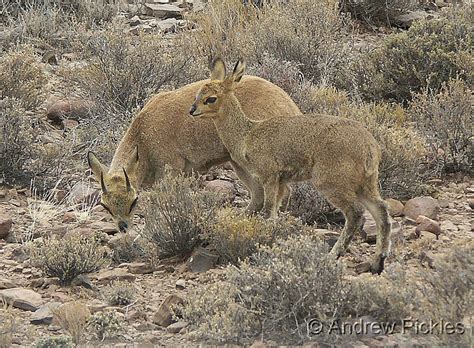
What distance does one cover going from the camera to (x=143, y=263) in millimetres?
9258

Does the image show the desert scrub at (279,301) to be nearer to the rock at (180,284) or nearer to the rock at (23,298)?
the rock at (180,284)

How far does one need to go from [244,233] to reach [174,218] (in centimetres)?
84

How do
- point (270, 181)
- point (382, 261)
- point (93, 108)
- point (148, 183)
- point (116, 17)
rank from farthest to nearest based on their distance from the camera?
1. point (116, 17)
2. point (93, 108)
3. point (148, 183)
4. point (270, 181)
5. point (382, 261)

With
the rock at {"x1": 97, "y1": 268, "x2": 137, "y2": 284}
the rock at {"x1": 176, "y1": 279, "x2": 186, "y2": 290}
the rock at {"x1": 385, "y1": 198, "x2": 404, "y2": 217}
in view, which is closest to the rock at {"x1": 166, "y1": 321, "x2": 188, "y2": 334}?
the rock at {"x1": 176, "y1": 279, "x2": 186, "y2": 290}

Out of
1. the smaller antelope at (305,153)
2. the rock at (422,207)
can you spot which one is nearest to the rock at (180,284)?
the smaller antelope at (305,153)

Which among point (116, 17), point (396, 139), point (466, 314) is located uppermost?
point (466, 314)

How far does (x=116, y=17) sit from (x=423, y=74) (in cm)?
659

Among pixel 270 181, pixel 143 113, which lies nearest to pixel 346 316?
pixel 270 181

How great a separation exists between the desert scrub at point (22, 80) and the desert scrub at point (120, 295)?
537cm

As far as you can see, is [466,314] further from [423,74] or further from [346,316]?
[423,74]

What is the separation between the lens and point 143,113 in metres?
10.3

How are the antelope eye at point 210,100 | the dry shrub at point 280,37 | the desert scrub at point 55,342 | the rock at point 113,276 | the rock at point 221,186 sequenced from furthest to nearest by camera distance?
1. the dry shrub at point 280,37
2. the rock at point 221,186
3. the antelope eye at point 210,100
4. the rock at point 113,276
5. the desert scrub at point 55,342

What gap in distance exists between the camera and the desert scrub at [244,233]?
882 centimetres

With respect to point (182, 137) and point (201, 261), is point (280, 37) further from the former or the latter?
point (201, 261)
